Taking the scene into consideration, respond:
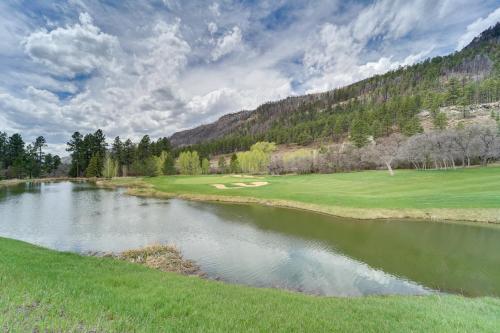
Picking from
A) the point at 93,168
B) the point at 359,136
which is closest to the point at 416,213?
the point at 359,136

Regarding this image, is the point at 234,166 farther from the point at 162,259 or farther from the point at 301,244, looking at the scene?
the point at 162,259

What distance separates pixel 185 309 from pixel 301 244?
13.9m

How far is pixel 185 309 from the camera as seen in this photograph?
6.25 meters

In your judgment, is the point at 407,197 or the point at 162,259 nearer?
the point at 162,259

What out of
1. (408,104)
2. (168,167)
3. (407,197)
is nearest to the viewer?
(407,197)

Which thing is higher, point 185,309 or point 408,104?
point 408,104

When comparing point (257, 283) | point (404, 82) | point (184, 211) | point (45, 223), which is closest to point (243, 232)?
point (257, 283)

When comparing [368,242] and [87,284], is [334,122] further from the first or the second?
[87,284]

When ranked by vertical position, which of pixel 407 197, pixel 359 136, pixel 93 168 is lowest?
pixel 407 197

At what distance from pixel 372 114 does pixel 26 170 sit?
14482 cm

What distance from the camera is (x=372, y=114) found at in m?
120

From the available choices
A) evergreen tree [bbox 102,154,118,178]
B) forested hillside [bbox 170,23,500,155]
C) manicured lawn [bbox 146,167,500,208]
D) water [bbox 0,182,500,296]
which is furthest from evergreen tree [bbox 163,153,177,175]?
water [bbox 0,182,500,296]

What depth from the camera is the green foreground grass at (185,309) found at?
496 cm

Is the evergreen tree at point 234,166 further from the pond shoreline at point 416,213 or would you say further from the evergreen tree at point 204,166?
the pond shoreline at point 416,213
